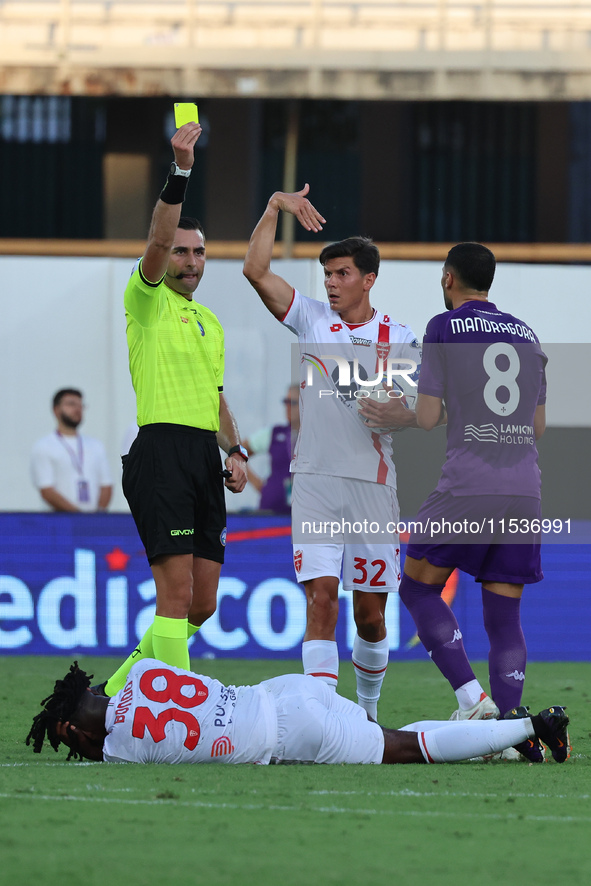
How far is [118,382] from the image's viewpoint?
528 inches

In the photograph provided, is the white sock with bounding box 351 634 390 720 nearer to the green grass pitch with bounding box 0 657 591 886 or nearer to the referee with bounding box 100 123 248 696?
the referee with bounding box 100 123 248 696

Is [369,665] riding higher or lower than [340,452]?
lower

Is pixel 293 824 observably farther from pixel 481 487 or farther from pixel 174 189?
pixel 174 189

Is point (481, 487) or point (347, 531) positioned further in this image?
point (347, 531)

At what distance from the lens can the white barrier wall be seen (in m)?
12.9

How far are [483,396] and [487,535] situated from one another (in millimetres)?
549

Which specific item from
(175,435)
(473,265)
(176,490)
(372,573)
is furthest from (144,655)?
(473,265)

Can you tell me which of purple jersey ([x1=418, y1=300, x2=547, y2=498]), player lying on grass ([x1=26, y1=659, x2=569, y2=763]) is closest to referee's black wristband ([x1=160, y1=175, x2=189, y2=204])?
purple jersey ([x1=418, y1=300, x2=547, y2=498])

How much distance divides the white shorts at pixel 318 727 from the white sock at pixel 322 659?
2.81ft

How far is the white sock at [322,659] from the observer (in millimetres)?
5699

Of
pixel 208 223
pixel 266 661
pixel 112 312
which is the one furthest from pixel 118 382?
pixel 266 661

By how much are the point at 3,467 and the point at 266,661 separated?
15.6 ft

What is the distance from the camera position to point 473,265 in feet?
18.2

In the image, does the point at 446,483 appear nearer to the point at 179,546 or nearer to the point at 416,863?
the point at 179,546
